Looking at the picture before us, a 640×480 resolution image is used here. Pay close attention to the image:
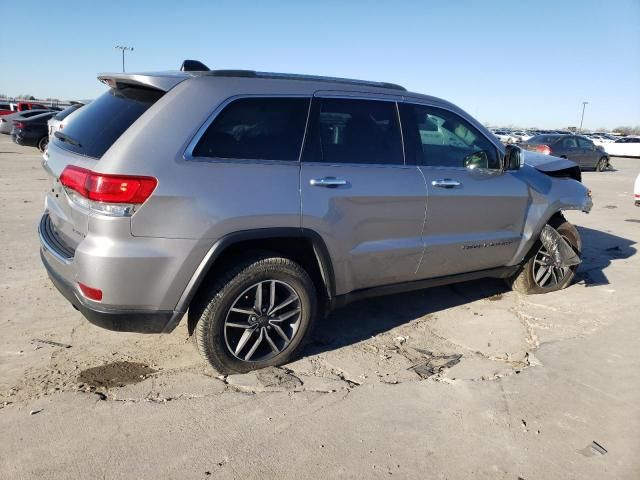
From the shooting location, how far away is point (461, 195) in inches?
167

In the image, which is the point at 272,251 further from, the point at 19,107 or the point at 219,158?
the point at 19,107

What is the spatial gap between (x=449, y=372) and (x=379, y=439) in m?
1.01

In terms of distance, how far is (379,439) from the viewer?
287cm

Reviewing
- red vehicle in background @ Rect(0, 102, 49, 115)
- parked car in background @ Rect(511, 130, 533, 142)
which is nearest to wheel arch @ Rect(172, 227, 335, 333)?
parked car in background @ Rect(511, 130, 533, 142)

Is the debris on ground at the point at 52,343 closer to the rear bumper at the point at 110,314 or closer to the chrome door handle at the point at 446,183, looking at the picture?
the rear bumper at the point at 110,314

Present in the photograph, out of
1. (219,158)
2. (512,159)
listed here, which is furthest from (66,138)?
(512,159)

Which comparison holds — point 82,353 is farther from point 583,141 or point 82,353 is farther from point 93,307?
point 583,141

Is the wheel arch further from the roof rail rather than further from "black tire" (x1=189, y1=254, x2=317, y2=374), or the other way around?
the roof rail

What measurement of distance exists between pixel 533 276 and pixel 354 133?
266 centimetres

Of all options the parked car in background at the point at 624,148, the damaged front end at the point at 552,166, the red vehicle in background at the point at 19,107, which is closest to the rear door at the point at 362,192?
the damaged front end at the point at 552,166

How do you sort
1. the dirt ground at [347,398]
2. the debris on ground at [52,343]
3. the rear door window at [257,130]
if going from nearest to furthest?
the dirt ground at [347,398]
the rear door window at [257,130]
the debris on ground at [52,343]

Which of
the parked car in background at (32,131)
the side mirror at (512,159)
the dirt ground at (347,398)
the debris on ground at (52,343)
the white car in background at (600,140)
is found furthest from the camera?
the white car in background at (600,140)

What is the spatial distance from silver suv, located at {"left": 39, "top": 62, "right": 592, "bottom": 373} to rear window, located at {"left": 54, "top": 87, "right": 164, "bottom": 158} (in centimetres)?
1

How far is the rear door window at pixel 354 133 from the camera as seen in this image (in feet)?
11.6
